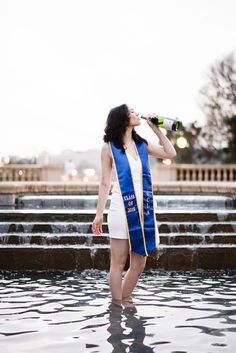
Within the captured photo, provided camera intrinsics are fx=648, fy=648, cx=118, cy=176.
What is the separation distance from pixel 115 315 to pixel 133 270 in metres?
0.46

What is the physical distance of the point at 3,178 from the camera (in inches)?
1086

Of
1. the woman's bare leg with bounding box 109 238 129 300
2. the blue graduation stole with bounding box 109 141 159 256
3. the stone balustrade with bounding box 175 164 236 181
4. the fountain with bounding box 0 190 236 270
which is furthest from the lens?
the stone balustrade with bounding box 175 164 236 181

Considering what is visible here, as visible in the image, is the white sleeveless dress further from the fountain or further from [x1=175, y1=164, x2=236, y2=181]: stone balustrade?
[x1=175, y1=164, x2=236, y2=181]: stone balustrade

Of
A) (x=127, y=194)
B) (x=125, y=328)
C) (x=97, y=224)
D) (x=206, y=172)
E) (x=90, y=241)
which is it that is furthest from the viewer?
(x=206, y=172)

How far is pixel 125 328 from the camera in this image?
481 centimetres

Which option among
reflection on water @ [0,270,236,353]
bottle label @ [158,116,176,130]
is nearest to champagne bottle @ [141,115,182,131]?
bottle label @ [158,116,176,130]

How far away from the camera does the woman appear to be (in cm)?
536

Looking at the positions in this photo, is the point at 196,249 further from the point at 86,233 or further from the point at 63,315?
the point at 63,315

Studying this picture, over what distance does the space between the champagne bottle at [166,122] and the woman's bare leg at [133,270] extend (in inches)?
43.5

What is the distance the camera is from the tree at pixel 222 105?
4078cm

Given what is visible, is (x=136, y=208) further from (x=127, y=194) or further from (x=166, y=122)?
(x=166, y=122)

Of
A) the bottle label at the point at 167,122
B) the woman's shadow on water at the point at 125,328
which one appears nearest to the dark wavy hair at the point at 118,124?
the bottle label at the point at 167,122

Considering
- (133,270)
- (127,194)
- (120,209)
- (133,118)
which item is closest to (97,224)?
(120,209)

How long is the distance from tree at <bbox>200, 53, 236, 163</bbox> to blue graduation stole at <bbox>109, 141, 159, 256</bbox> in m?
36.3
